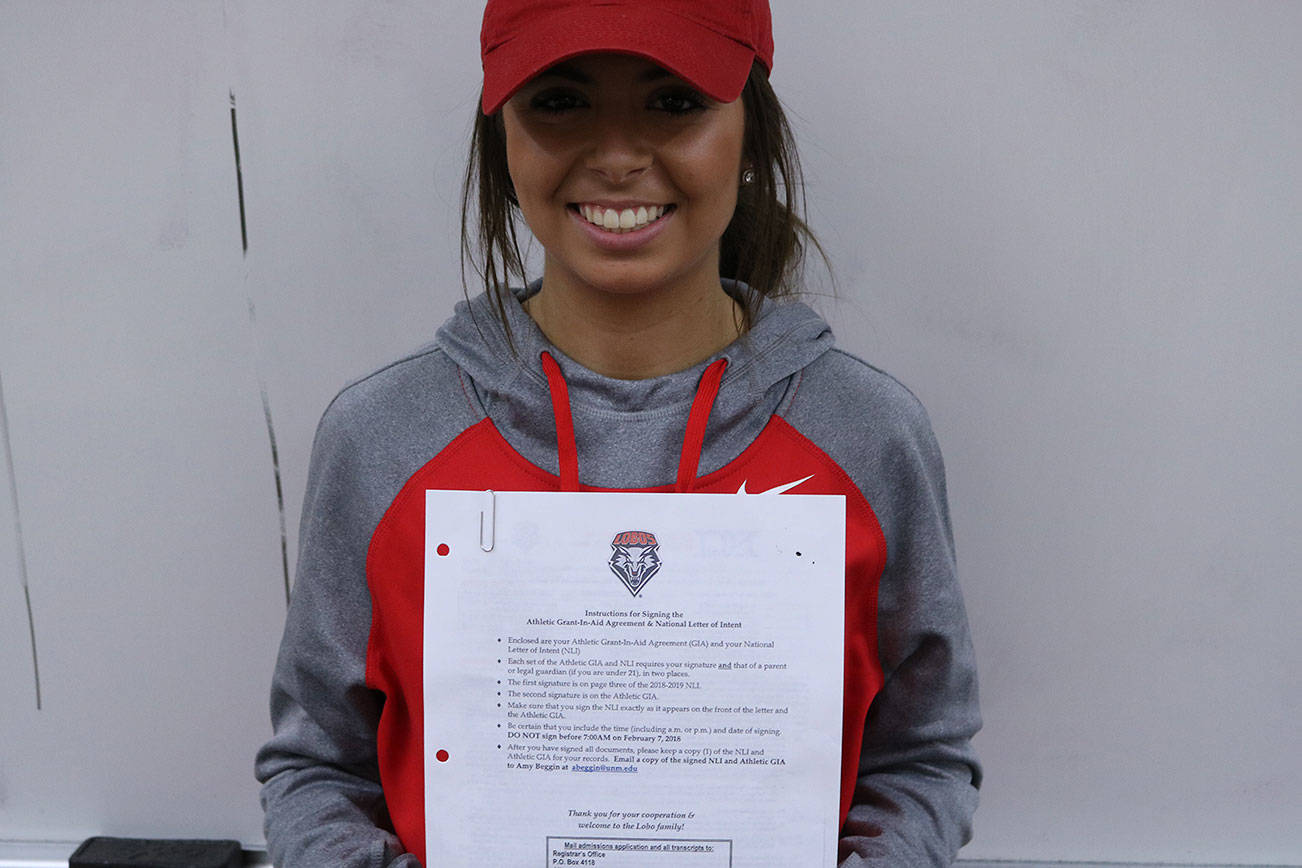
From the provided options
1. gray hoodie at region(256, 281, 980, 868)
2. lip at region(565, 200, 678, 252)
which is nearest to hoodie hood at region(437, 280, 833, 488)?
gray hoodie at region(256, 281, 980, 868)

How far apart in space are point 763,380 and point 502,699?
0.31 metres

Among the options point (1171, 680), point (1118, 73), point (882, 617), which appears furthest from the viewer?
point (1171, 680)

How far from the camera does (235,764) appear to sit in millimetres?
1311

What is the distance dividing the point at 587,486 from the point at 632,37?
0.32 meters

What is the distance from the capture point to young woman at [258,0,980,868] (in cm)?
84

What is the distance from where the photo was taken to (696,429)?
0.88m

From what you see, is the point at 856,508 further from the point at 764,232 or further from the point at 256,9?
the point at 256,9

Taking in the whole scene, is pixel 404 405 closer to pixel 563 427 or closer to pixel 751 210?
pixel 563 427

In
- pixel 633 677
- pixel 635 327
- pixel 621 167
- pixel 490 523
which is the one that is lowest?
pixel 633 677

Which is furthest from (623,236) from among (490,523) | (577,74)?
(490,523)

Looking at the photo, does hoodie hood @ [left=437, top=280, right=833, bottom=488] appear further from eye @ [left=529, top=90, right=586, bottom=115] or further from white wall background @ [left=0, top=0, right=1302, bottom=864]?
white wall background @ [left=0, top=0, right=1302, bottom=864]

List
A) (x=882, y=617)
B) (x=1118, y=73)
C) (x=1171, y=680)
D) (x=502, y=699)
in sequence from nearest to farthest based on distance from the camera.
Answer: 1. (x=502, y=699)
2. (x=882, y=617)
3. (x=1118, y=73)
4. (x=1171, y=680)

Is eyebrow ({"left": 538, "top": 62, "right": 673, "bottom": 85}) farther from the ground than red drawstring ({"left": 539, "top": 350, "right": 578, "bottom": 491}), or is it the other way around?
eyebrow ({"left": 538, "top": 62, "right": 673, "bottom": 85})

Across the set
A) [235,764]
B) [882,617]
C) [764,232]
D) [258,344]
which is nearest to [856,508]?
[882,617]
